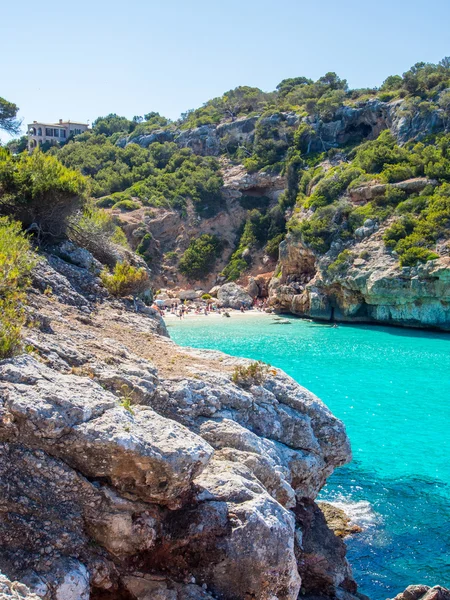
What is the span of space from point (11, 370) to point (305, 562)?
5.40 metres

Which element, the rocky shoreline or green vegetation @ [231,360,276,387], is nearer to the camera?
the rocky shoreline

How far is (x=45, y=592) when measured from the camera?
4418mm

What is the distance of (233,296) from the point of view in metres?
51.4

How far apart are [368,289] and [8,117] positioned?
2790 cm

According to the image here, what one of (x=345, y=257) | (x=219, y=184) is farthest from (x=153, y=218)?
(x=345, y=257)

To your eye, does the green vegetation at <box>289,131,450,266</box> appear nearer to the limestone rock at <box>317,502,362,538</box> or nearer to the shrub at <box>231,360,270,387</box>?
the limestone rock at <box>317,502,362,538</box>

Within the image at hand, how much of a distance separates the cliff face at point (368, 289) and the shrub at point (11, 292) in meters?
31.3

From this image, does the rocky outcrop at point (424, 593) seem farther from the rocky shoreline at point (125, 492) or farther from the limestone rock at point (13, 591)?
the limestone rock at point (13, 591)

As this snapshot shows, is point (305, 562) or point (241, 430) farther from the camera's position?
point (305, 562)

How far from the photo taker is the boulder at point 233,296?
50.8 m

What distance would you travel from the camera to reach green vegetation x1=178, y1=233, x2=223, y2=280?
5712 centimetres

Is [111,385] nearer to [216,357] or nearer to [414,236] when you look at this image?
[216,357]

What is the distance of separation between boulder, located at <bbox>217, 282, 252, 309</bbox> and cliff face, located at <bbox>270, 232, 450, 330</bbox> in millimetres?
3794

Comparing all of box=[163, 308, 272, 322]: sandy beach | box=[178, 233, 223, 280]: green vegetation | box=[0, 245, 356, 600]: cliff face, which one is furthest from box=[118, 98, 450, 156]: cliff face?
box=[0, 245, 356, 600]: cliff face
